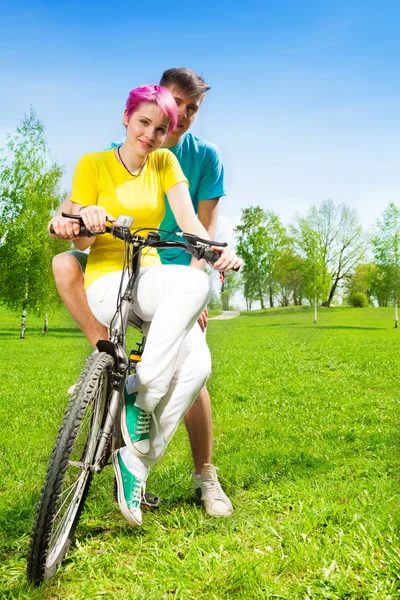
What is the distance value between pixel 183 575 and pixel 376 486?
184 cm

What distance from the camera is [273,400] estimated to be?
29.1 feet

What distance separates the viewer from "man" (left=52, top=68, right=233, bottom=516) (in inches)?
133

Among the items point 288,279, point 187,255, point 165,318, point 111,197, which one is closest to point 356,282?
point 288,279

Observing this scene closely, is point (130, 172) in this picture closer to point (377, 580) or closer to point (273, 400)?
point (377, 580)

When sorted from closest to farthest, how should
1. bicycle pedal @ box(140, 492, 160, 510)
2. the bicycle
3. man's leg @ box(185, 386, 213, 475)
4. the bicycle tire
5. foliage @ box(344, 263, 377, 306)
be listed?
the bicycle tire < the bicycle < bicycle pedal @ box(140, 492, 160, 510) < man's leg @ box(185, 386, 213, 475) < foliage @ box(344, 263, 377, 306)

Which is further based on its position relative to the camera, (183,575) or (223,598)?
(183,575)

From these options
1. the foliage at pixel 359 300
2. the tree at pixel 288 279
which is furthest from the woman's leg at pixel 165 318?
the foliage at pixel 359 300

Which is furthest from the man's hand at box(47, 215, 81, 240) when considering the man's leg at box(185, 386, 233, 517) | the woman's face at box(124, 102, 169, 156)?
the man's leg at box(185, 386, 233, 517)

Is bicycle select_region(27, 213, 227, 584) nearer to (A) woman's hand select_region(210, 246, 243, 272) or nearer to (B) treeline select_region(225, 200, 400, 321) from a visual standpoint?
(A) woman's hand select_region(210, 246, 243, 272)

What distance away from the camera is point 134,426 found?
294 centimetres

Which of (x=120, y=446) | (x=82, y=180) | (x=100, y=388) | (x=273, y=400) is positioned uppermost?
(x=82, y=180)

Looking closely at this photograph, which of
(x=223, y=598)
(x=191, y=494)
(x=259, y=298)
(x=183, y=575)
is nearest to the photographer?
(x=223, y=598)

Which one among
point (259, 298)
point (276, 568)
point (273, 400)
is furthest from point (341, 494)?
point (259, 298)

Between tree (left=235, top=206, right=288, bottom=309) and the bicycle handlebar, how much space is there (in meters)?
52.5
